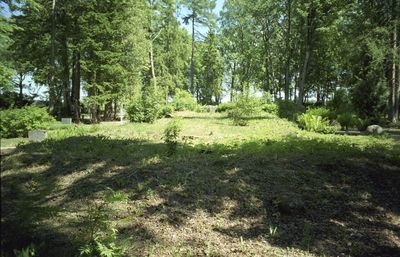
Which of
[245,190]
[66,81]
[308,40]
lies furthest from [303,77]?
[245,190]

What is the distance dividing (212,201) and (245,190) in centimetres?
71

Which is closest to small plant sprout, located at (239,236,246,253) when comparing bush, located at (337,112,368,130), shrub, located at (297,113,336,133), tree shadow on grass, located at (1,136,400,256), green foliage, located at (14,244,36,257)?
tree shadow on grass, located at (1,136,400,256)

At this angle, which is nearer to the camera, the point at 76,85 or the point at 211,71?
the point at 76,85

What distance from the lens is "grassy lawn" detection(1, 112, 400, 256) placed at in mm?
4125

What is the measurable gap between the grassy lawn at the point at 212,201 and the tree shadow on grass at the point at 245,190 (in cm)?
2

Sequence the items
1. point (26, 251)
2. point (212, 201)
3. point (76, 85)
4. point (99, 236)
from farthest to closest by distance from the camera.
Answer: point (76, 85)
point (212, 201)
point (99, 236)
point (26, 251)

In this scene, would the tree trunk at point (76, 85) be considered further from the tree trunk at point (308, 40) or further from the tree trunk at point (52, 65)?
the tree trunk at point (308, 40)

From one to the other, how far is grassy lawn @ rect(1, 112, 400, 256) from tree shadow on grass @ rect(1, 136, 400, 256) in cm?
2

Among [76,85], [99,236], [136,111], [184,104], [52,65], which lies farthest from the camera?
[184,104]

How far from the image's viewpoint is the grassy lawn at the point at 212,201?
13.5ft

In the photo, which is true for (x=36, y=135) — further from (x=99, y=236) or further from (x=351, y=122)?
(x=351, y=122)

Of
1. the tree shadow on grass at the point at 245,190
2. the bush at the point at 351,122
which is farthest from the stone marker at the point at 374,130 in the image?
the tree shadow on grass at the point at 245,190

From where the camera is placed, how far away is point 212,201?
5.57 meters

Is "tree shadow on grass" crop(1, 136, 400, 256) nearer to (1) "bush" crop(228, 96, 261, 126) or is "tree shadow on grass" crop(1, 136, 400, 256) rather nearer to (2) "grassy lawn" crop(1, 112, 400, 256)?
(2) "grassy lawn" crop(1, 112, 400, 256)
